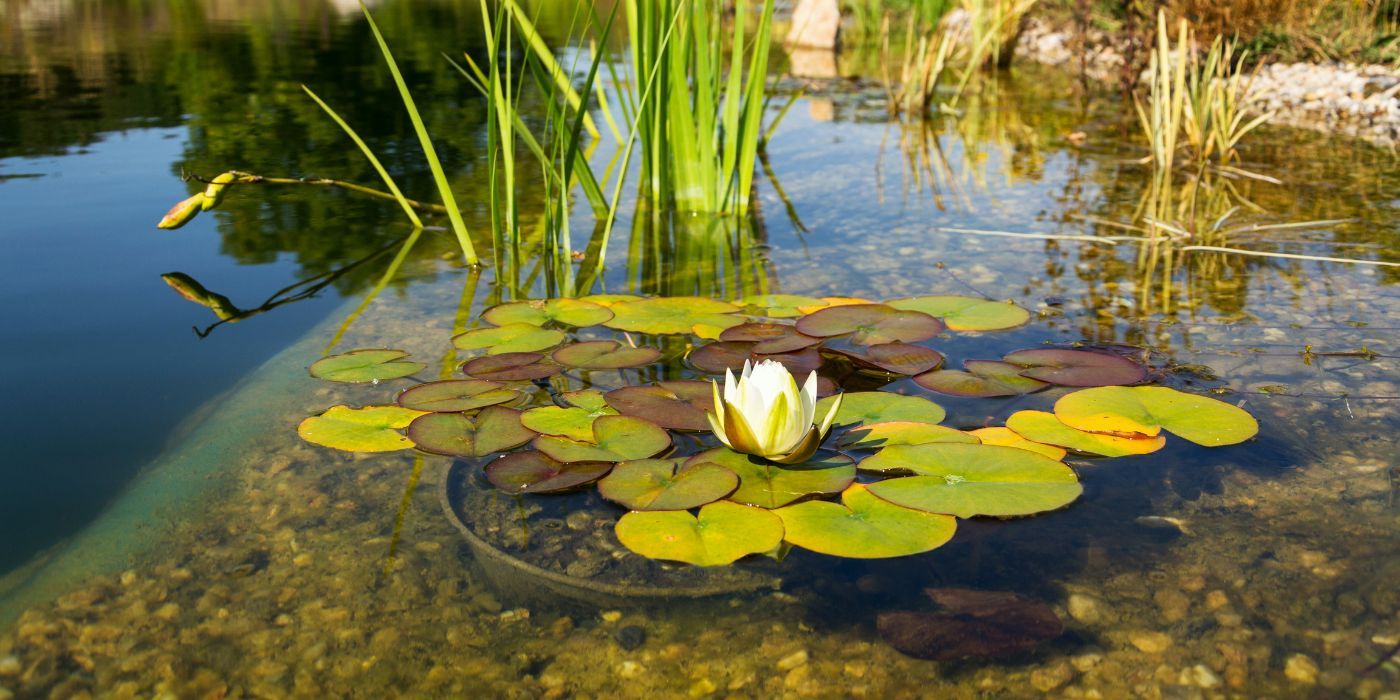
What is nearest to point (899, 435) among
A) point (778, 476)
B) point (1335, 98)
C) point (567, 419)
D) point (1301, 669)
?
point (778, 476)

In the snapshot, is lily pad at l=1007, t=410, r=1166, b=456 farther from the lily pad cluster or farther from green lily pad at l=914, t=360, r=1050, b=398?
green lily pad at l=914, t=360, r=1050, b=398

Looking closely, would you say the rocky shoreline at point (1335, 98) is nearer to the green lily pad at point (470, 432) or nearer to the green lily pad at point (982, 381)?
the green lily pad at point (982, 381)

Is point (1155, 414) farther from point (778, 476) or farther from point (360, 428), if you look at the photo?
point (360, 428)

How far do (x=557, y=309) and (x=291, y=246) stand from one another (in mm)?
1162

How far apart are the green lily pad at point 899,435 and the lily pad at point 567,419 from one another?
426mm

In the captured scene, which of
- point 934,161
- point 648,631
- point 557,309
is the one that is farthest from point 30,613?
point 934,161

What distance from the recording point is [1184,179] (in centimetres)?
400

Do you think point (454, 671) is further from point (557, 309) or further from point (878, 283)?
point (878, 283)

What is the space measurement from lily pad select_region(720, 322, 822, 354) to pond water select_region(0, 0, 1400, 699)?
239mm

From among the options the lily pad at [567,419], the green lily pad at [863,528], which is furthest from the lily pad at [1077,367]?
→ the lily pad at [567,419]

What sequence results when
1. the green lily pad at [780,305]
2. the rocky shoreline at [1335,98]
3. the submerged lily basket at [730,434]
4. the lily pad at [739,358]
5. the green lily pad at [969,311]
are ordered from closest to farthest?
the submerged lily basket at [730,434] < the lily pad at [739,358] < the green lily pad at [969,311] < the green lily pad at [780,305] < the rocky shoreline at [1335,98]

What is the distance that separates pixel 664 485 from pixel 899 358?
0.71m

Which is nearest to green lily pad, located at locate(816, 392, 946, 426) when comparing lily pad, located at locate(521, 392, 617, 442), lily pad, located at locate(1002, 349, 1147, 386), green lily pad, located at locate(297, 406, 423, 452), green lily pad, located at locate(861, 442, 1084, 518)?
green lily pad, located at locate(861, 442, 1084, 518)

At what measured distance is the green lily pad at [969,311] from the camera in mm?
2260
